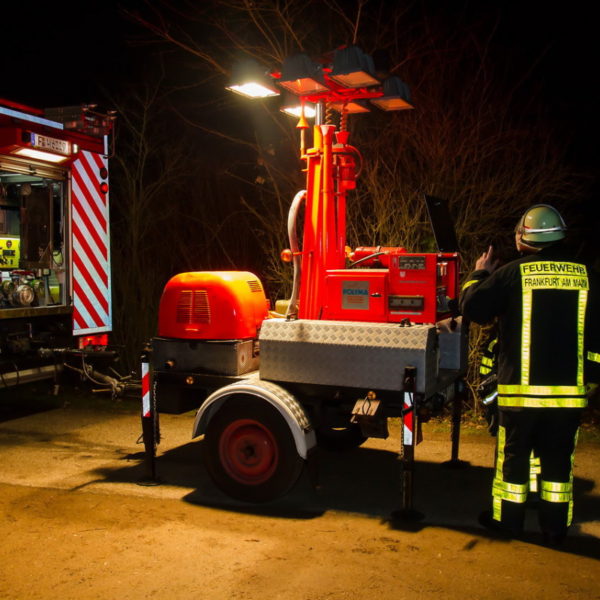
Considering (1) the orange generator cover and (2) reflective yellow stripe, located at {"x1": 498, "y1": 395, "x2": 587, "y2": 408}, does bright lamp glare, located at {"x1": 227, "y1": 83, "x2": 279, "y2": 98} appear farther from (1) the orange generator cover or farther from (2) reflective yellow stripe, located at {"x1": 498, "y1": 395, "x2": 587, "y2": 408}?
(2) reflective yellow stripe, located at {"x1": 498, "y1": 395, "x2": 587, "y2": 408}

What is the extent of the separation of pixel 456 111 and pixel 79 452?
6848 millimetres

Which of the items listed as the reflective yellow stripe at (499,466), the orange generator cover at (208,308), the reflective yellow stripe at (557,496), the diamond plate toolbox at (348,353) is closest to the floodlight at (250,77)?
the orange generator cover at (208,308)

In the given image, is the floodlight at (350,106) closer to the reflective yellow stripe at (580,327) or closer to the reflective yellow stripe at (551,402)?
the reflective yellow stripe at (580,327)

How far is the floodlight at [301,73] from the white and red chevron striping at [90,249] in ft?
10.4

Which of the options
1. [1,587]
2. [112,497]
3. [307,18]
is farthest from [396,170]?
[1,587]

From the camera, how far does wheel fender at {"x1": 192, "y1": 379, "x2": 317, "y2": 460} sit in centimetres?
519

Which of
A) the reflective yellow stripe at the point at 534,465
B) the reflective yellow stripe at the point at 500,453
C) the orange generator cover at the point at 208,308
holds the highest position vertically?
the orange generator cover at the point at 208,308

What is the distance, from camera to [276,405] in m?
5.25

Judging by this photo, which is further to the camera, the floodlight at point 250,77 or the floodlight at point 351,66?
the floodlight at point 250,77

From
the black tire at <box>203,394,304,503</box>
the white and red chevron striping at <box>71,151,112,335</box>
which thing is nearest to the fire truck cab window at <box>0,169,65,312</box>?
the white and red chevron striping at <box>71,151,112,335</box>

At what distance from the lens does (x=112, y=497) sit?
5.57 metres

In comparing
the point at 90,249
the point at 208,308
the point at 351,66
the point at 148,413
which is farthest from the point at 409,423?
the point at 90,249

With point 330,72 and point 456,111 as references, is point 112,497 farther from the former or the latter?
point 456,111

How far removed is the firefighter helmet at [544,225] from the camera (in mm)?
4812
